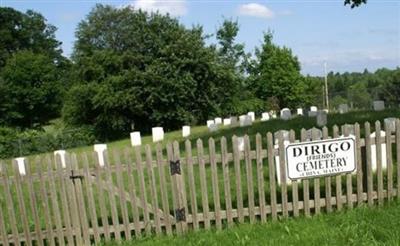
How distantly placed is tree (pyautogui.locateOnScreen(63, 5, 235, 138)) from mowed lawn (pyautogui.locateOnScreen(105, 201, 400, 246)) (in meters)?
31.4

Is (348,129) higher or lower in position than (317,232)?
higher

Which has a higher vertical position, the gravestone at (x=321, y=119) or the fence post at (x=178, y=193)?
the fence post at (x=178, y=193)

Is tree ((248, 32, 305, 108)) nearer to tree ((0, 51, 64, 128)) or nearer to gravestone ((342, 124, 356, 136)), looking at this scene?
tree ((0, 51, 64, 128))

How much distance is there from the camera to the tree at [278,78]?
56375 mm

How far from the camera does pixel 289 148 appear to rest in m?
7.17

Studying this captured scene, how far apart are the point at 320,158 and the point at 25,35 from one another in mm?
76870

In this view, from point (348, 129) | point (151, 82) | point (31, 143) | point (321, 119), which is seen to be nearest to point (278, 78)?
point (151, 82)

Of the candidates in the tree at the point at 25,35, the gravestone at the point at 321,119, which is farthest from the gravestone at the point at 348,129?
the tree at the point at 25,35

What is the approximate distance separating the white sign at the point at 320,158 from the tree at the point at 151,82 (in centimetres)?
3088

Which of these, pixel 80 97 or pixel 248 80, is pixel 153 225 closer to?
pixel 80 97

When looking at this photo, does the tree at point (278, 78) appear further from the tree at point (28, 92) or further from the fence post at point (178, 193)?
the fence post at point (178, 193)

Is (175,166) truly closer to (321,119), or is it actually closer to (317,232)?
(317,232)

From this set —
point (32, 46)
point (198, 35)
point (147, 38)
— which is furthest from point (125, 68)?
point (32, 46)

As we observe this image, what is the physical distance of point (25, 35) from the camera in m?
77.1
